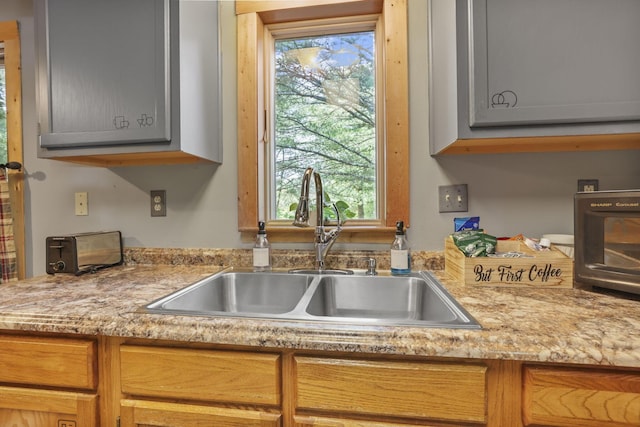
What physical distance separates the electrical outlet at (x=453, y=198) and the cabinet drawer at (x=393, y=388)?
762 mm

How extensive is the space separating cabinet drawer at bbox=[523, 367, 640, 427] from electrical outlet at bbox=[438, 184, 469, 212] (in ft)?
2.45

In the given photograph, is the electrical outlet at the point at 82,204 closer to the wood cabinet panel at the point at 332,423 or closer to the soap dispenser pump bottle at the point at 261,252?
the soap dispenser pump bottle at the point at 261,252

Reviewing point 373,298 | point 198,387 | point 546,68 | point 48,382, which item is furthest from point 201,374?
point 546,68

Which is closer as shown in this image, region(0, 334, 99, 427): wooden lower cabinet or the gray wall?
region(0, 334, 99, 427): wooden lower cabinet

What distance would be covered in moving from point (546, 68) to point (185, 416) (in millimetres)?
1347

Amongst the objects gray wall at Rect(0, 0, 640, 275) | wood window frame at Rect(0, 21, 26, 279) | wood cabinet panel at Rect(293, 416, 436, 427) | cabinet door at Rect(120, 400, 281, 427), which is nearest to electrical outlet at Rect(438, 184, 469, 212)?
gray wall at Rect(0, 0, 640, 275)

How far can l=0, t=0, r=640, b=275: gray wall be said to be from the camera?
4.06ft

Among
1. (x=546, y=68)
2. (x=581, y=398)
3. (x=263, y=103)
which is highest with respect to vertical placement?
(x=263, y=103)

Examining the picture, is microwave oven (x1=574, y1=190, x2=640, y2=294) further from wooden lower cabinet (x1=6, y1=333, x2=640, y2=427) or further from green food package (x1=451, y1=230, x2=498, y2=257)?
wooden lower cabinet (x1=6, y1=333, x2=640, y2=427)

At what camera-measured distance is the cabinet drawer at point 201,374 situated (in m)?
0.71

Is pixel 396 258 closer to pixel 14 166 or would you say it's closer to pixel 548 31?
pixel 548 31

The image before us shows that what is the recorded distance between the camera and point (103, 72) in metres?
1.15

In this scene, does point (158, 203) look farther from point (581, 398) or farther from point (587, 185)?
point (587, 185)

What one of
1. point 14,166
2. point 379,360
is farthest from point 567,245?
point 14,166
